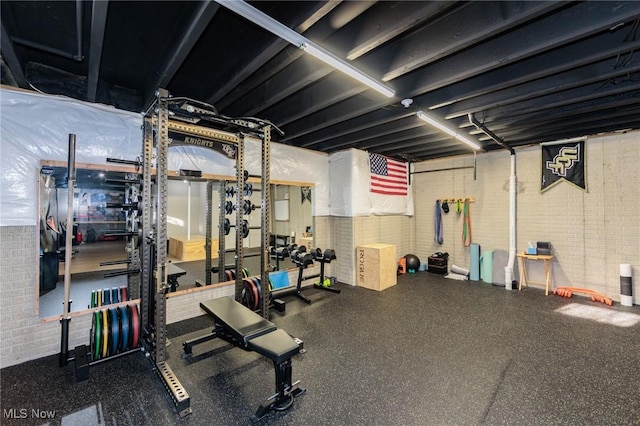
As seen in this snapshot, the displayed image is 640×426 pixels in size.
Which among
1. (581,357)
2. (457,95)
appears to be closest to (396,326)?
(581,357)

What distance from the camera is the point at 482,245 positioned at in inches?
247

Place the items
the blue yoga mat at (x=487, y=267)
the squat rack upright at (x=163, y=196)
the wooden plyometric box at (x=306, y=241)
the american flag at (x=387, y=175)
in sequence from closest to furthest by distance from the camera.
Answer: the squat rack upright at (x=163, y=196) < the blue yoga mat at (x=487, y=267) < the american flag at (x=387, y=175) < the wooden plyometric box at (x=306, y=241)

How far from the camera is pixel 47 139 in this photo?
284 cm

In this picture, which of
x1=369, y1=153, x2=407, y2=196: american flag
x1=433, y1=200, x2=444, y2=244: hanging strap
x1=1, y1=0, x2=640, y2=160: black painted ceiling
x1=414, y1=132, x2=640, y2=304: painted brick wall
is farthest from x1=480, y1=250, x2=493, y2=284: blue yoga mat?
x1=1, y1=0, x2=640, y2=160: black painted ceiling

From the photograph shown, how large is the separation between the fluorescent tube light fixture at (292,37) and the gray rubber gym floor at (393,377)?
3.00 metres

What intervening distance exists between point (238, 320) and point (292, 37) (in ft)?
8.52

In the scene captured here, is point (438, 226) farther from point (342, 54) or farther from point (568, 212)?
point (342, 54)

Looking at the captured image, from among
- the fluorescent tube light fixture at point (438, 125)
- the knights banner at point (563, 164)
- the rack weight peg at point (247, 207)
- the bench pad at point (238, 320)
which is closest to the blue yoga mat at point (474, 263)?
the knights banner at point (563, 164)

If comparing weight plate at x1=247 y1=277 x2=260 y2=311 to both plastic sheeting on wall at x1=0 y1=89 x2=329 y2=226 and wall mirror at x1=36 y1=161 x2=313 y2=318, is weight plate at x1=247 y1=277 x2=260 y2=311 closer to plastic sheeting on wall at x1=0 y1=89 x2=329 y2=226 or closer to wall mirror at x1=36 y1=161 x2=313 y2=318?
wall mirror at x1=36 y1=161 x2=313 y2=318

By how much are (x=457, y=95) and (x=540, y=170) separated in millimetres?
3721

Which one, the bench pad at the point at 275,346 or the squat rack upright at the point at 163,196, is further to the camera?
the squat rack upright at the point at 163,196

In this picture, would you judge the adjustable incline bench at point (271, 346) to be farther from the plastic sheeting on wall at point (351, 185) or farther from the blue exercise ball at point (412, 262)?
the blue exercise ball at point (412, 262)

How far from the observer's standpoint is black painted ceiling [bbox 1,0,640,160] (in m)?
2.06

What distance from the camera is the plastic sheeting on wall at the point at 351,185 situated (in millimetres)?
5660
